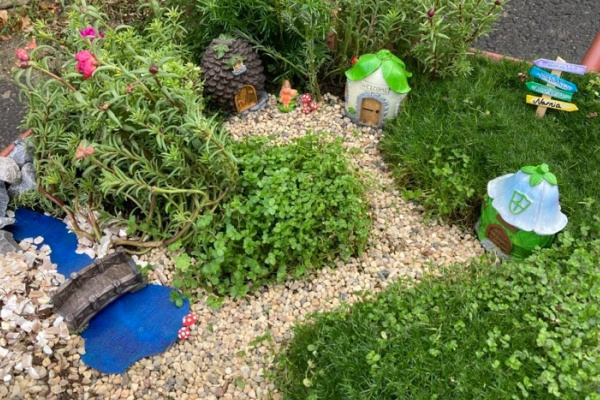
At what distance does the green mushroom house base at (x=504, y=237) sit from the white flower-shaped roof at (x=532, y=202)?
0.05 metres

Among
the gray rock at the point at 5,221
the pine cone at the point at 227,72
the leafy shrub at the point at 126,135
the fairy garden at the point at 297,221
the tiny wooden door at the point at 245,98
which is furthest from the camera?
the tiny wooden door at the point at 245,98

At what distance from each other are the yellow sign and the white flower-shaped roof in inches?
31.5

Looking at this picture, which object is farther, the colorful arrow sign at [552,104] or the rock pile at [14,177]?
the colorful arrow sign at [552,104]

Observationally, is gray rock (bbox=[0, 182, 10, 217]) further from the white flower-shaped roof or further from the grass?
the white flower-shaped roof

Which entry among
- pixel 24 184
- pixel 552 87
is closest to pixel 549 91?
pixel 552 87

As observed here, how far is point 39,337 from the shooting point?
246 cm

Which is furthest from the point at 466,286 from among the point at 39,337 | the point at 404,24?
the point at 39,337

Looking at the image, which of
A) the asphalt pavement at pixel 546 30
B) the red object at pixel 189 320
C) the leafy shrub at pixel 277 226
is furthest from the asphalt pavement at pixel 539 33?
the red object at pixel 189 320

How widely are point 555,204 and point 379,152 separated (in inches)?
40.1

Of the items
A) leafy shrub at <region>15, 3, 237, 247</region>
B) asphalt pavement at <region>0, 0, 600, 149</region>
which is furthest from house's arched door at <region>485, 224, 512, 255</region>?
asphalt pavement at <region>0, 0, 600, 149</region>

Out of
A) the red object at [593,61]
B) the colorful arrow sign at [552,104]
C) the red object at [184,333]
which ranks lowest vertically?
the red object at [184,333]

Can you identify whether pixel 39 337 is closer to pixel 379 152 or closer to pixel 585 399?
pixel 379 152

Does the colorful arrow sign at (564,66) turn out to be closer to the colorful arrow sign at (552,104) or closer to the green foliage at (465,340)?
the colorful arrow sign at (552,104)

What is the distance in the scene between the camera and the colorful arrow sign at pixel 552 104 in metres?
3.11
